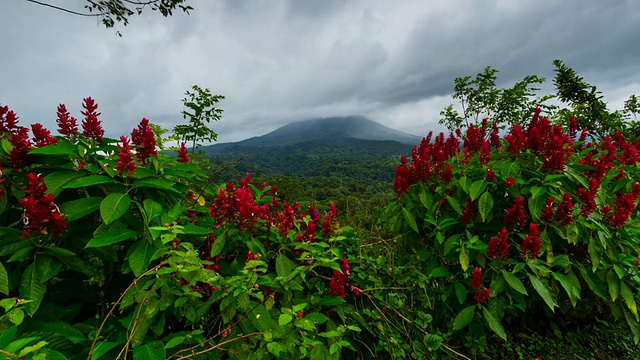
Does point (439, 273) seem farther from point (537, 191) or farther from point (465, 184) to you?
point (537, 191)

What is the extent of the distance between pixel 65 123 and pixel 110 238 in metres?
0.87

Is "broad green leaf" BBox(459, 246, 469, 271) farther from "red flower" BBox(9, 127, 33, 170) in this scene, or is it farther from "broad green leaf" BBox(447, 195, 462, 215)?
"red flower" BBox(9, 127, 33, 170)

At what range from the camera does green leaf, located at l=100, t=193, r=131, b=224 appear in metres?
1.10

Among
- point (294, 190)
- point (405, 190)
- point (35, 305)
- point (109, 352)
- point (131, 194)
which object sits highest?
point (131, 194)

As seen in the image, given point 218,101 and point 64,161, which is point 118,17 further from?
point 64,161

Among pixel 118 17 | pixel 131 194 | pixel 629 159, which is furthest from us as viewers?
pixel 118 17

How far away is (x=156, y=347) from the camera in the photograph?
3.59 ft

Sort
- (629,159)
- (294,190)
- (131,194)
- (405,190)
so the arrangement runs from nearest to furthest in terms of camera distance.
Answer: (131,194) < (405,190) < (629,159) < (294,190)

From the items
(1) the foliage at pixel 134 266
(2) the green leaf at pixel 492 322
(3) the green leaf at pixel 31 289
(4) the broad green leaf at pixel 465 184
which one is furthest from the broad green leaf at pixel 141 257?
(2) the green leaf at pixel 492 322

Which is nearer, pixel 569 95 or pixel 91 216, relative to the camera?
pixel 91 216

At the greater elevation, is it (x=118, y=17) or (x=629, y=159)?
(x=118, y=17)

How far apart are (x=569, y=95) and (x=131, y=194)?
878 cm

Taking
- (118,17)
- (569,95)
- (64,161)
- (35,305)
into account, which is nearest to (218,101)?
(118,17)

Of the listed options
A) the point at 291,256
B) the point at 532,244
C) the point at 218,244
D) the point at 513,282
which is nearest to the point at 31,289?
the point at 218,244
